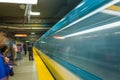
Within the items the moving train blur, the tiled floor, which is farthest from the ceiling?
the moving train blur

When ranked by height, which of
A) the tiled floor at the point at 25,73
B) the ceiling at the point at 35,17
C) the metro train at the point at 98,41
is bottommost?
the tiled floor at the point at 25,73

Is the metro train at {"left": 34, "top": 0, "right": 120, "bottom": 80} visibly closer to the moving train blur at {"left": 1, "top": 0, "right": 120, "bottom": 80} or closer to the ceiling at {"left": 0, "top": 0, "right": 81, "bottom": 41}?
the moving train blur at {"left": 1, "top": 0, "right": 120, "bottom": 80}

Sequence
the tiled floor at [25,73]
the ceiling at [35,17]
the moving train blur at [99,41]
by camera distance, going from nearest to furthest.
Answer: the moving train blur at [99,41], the tiled floor at [25,73], the ceiling at [35,17]

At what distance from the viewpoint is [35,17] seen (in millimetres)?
12812

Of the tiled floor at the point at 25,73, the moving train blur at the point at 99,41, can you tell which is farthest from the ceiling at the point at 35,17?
the moving train blur at the point at 99,41

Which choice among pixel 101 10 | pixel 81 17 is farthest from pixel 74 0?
pixel 101 10

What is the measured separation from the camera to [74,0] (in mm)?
7691

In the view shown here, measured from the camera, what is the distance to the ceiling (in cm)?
880

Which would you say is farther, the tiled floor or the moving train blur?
the tiled floor

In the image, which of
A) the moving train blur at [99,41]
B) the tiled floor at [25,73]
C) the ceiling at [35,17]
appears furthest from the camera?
the ceiling at [35,17]

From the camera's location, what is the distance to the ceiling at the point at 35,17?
880cm

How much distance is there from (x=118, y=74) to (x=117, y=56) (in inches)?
4.0

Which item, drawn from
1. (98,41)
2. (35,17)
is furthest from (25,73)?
(98,41)

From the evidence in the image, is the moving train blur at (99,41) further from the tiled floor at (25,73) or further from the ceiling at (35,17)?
the ceiling at (35,17)
